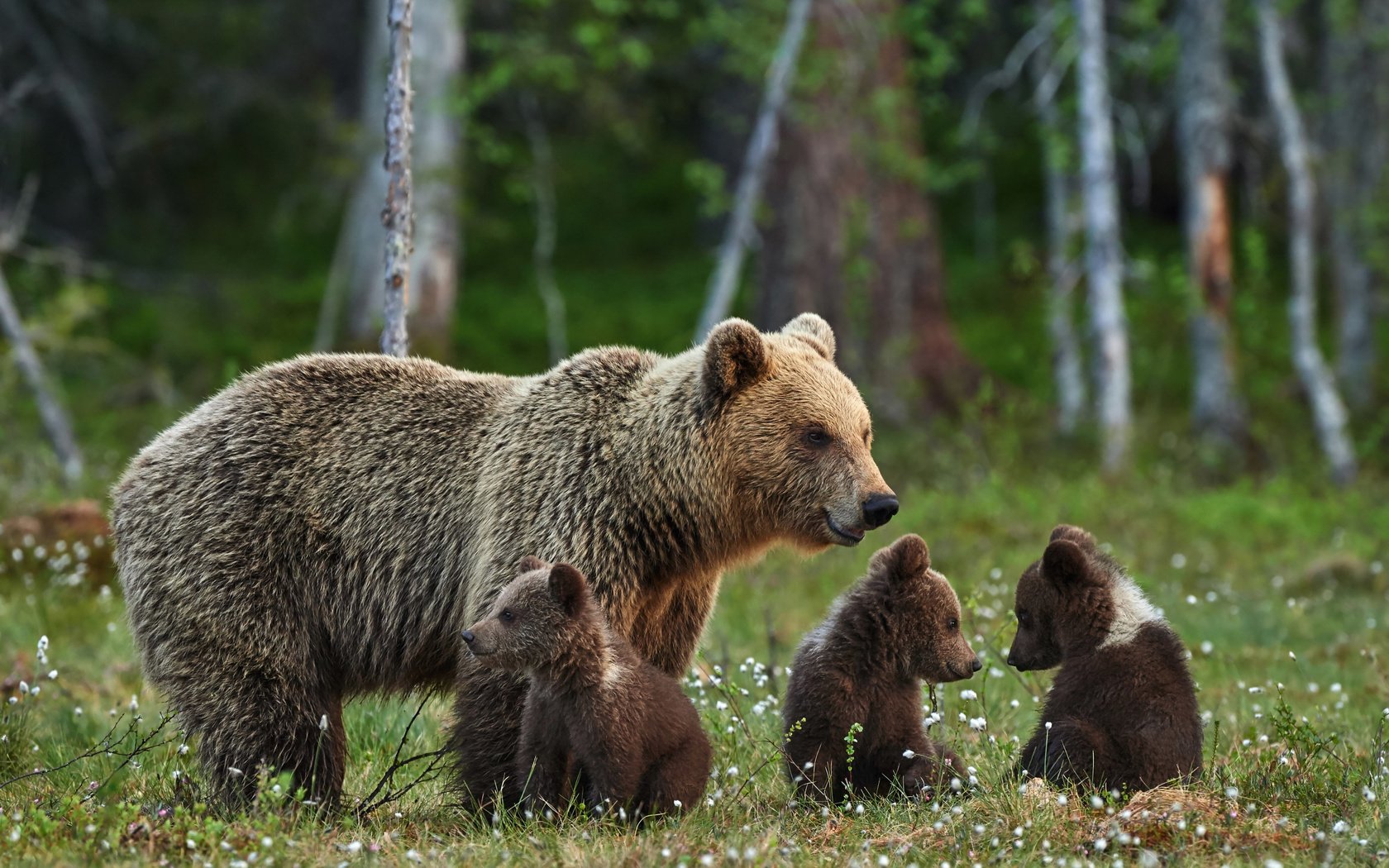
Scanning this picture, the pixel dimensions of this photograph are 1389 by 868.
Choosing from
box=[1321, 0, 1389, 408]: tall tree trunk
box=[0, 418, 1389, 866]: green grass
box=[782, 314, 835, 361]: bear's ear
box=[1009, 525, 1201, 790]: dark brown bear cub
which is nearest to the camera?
box=[0, 418, 1389, 866]: green grass

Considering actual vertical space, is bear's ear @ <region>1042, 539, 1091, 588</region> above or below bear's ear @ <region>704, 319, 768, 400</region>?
below

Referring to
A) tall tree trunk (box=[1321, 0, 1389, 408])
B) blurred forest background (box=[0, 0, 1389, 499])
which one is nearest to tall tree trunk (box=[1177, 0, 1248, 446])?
blurred forest background (box=[0, 0, 1389, 499])

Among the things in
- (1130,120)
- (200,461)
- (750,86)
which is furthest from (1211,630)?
(750,86)

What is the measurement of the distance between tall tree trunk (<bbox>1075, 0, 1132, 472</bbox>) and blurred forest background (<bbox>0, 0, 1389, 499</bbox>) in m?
0.04

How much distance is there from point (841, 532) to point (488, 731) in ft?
4.96

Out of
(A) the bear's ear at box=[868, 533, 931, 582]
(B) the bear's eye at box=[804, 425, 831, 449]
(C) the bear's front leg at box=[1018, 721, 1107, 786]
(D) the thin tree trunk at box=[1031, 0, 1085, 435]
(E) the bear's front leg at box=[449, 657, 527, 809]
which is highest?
(D) the thin tree trunk at box=[1031, 0, 1085, 435]

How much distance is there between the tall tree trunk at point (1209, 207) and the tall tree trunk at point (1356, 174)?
414cm

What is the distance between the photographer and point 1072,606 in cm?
571

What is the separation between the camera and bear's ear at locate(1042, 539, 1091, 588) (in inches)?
223

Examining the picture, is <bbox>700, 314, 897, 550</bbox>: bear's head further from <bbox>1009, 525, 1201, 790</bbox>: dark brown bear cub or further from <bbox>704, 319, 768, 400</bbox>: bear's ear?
<bbox>1009, 525, 1201, 790</bbox>: dark brown bear cub

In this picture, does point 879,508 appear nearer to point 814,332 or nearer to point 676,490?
point 676,490

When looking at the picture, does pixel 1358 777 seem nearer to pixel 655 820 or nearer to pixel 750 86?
pixel 655 820

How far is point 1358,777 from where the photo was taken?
5656 mm

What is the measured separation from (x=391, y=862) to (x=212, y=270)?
24.3 metres
